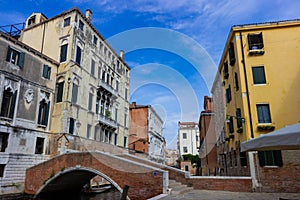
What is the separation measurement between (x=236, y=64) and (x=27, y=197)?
1538cm

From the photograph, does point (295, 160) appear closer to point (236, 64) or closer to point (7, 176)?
point (236, 64)

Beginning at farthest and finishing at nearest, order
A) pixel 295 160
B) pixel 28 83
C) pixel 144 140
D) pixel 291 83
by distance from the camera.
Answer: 1. pixel 144 140
2. pixel 28 83
3. pixel 291 83
4. pixel 295 160

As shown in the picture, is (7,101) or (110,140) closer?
(7,101)

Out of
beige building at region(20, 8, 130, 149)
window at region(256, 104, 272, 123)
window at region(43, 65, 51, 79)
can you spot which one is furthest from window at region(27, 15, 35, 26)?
window at region(256, 104, 272, 123)

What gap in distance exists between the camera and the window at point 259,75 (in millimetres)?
13244

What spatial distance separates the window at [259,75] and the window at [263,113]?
1.44 metres

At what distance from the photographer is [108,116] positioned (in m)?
22.7

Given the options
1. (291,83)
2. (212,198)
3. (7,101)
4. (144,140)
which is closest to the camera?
(212,198)

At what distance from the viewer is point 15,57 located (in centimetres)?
1446

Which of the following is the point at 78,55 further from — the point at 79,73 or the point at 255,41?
the point at 255,41

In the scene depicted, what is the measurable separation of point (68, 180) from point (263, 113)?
43.2 feet

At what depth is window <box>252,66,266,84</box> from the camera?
1324 centimetres

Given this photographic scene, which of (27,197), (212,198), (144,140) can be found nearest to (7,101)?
(27,197)

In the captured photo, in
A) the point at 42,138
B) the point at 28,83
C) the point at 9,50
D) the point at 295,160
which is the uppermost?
the point at 9,50
